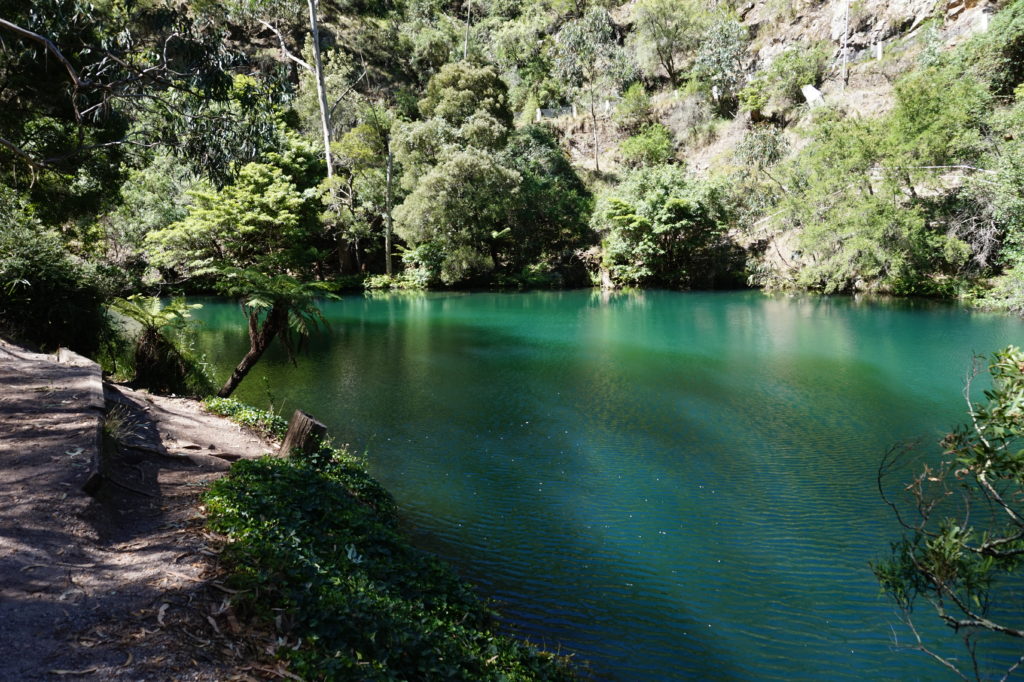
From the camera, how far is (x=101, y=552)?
382cm

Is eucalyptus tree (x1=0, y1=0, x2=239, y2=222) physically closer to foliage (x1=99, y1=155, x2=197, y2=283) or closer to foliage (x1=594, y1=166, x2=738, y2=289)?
foliage (x1=99, y1=155, x2=197, y2=283)

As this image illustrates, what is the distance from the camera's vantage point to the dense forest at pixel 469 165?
9.60 m

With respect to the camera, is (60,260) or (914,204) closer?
(60,260)

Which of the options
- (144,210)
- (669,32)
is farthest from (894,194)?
(144,210)

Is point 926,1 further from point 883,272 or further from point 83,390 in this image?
point 83,390

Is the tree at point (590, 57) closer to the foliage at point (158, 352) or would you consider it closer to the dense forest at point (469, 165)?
the dense forest at point (469, 165)

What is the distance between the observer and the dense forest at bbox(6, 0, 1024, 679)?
31.5 ft

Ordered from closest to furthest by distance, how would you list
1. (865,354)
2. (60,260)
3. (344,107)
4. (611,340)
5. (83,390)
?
(83,390) < (60,260) < (865,354) < (611,340) < (344,107)

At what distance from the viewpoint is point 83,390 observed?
656 cm

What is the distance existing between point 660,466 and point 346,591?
5876 mm

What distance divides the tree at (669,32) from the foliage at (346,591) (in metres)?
48.2

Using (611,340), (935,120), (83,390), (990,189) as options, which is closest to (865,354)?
(611,340)

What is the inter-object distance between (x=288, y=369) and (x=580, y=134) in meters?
37.5

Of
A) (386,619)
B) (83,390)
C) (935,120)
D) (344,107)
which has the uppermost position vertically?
(344,107)
